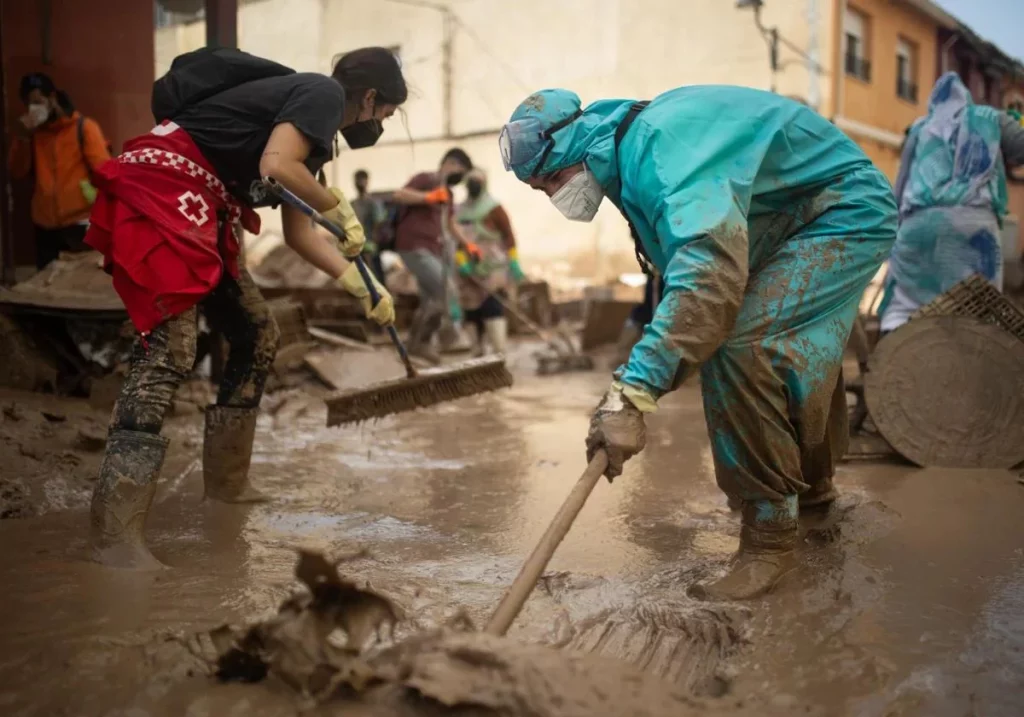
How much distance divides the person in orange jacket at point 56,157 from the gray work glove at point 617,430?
463cm

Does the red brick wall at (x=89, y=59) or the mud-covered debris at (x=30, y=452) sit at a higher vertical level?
the red brick wall at (x=89, y=59)

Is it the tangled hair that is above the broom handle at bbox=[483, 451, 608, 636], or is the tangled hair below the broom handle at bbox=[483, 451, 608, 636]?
above

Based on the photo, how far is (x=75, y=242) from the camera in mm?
5922

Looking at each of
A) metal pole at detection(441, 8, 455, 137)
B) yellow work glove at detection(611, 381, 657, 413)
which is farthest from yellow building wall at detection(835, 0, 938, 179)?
yellow work glove at detection(611, 381, 657, 413)

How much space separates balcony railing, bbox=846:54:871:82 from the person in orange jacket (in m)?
12.2

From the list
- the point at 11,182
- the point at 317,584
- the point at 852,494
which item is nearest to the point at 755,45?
the point at 11,182

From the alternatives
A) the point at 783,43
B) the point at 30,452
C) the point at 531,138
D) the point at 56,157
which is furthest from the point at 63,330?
the point at 783,43

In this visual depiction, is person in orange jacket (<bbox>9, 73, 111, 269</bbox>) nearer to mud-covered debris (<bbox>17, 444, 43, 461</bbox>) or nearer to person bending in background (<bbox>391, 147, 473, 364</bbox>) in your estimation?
mud-covered debris (<bbox>17, 444, 43, 461</bbox>)

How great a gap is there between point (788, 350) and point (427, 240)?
586 cm

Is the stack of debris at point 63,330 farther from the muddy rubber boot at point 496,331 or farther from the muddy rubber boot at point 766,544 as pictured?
the muddy rubber boot at point 496,331

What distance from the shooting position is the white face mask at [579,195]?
8.39ft

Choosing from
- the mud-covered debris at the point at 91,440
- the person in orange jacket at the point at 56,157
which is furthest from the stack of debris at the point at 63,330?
the mud-covered debris at the point at 91,440

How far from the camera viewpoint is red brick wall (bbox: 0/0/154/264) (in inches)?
233

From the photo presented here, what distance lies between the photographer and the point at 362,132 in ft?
11.1
